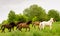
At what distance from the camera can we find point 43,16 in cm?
6325

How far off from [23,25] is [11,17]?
36.8 m

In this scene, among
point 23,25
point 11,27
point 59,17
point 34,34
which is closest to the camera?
point 34,34

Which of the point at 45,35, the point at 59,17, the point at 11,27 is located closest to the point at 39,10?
the point at 59,17

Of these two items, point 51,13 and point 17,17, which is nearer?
point 17,17

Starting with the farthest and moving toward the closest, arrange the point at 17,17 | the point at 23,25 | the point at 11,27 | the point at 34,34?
the point at 17,17 < the point at 11,27 < the point at 23,25 < the point at 34,34

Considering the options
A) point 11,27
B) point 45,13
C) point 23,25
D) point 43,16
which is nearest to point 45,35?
point 23,25

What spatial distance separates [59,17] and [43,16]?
5002 millimetres

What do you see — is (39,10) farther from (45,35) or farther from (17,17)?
(45,35)

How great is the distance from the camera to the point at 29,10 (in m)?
69.2

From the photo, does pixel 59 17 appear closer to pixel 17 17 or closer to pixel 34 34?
pixel 17 17

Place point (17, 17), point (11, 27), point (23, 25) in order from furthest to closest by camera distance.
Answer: point (17, 17)
point (11, 27)
point (23, 25)

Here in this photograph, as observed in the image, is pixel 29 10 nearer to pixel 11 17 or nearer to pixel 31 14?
pixel 31 14

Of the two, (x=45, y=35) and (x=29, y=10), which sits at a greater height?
(x=29, y=10)

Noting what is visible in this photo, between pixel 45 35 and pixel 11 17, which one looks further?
pixel 11 17
